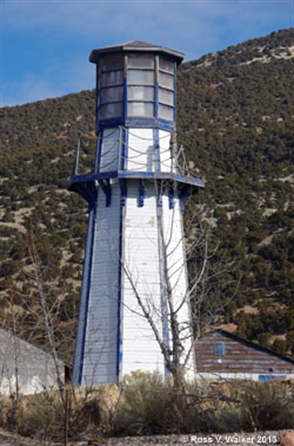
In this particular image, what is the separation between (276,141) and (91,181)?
50.2 metres

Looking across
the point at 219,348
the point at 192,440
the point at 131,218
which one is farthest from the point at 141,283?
the point at 219,348

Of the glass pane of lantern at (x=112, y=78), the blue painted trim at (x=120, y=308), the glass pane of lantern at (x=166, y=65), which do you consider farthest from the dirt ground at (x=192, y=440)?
the glass pane of lantern at (x=166, y=65)

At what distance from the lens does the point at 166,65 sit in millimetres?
22875

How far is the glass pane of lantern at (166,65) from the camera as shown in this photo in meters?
22.7

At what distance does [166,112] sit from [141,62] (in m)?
1.32

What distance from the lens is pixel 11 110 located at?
93.4 metres

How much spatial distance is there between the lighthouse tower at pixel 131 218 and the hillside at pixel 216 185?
7.65m

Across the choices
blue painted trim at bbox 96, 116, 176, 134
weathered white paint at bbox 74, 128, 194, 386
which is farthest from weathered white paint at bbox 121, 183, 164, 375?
blue painted trim at bbox 96, 116, 176, 134

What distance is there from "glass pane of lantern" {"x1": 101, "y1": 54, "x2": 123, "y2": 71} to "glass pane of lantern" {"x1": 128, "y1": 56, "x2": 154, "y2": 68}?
8.9 inches

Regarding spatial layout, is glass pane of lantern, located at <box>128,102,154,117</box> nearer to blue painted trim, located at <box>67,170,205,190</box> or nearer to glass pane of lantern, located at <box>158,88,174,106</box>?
glass pane of lantern, located at <box>158,88,174,106</box>

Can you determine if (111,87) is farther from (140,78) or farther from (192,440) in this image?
(192,440)

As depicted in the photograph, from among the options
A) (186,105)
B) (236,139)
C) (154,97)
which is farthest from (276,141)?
(154,97)

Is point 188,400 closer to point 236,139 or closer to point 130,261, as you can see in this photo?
point 130,261

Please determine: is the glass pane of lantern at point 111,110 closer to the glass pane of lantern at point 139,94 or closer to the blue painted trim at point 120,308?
the glass pane of lantern at point 139,94
